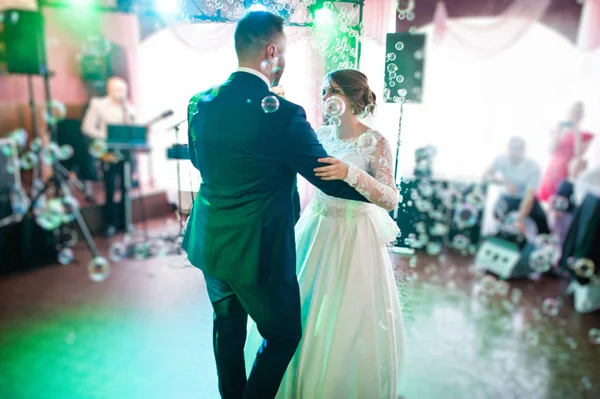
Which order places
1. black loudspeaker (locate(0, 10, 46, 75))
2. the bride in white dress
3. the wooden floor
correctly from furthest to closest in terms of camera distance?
1. black loudspeaker (locate(0, 10, 46, 75))
2. the wooden floor
3. the bride in white dress

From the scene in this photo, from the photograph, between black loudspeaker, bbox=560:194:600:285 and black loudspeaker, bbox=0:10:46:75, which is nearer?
black loudspeaker, bbox=560:194:600:285

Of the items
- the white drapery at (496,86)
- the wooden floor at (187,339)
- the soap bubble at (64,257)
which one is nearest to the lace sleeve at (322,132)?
the wooden floor at (187,339)

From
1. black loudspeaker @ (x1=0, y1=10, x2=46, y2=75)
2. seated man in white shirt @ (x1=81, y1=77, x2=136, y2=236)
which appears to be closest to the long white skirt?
seated man in white shirt @ (x1=81, y1=77, x2=136, y2=236)

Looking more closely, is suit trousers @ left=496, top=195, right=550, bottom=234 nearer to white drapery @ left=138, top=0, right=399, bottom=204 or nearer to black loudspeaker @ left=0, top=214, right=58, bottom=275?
white drapery @ left=138, top=0, right=399, bottom=204

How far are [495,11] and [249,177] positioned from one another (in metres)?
5.32

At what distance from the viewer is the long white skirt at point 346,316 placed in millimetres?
1457

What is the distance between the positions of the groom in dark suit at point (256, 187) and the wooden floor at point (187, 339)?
46 centimetres

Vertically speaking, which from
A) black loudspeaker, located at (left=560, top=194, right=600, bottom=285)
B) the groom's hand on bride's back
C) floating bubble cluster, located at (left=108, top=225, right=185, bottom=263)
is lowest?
floating bubble cluster, located at (left=108, top=225, right=185, bottom=263)

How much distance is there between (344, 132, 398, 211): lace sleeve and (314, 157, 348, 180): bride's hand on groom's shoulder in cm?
4

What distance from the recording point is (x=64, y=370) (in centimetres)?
206

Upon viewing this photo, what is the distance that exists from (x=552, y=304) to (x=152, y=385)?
299 cm

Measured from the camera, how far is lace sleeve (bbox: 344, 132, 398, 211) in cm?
122

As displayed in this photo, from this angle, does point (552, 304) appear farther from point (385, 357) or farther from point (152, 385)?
point (152, 385)

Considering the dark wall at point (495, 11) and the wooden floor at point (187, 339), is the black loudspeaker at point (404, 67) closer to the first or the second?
the wooden floor at point (187, 339)
